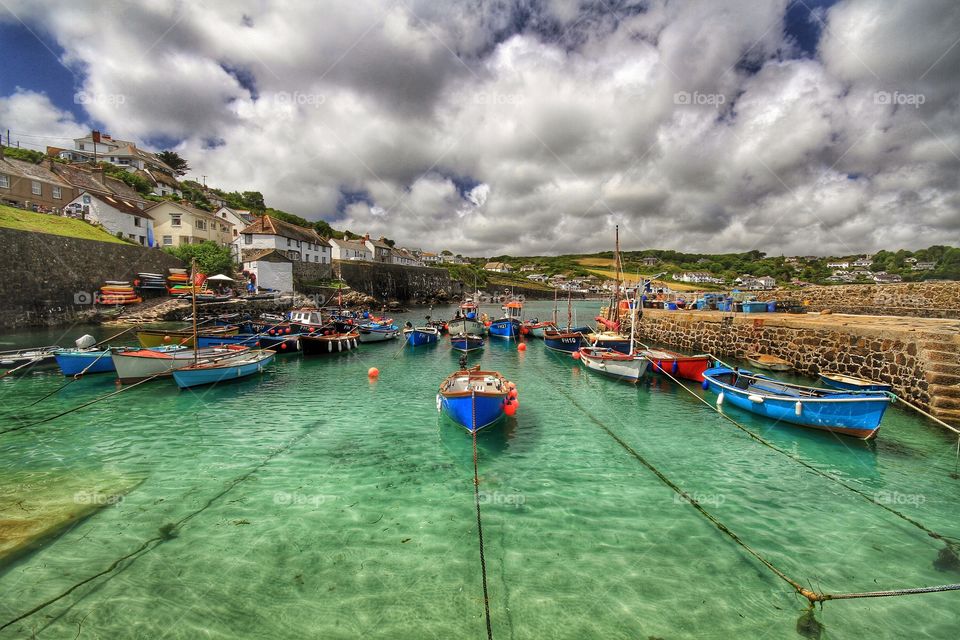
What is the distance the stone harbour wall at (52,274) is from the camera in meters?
27.3

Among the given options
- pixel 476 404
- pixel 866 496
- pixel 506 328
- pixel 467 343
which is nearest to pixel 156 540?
pixel 476 404

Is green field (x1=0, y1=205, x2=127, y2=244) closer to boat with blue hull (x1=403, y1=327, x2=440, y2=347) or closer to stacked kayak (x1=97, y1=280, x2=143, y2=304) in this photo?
stacked kayak (x1=97, y1=280, x2=143, y2=304)

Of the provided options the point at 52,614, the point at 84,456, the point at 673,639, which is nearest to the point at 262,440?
the point at 84,456

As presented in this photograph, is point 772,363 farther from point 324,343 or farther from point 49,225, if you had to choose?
point 49,225

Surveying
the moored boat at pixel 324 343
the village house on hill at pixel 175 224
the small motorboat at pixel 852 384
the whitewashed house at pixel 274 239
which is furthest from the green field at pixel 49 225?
the small motorboat at pixel 852 384

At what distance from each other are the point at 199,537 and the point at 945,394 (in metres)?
22.7

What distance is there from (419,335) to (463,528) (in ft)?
87.5

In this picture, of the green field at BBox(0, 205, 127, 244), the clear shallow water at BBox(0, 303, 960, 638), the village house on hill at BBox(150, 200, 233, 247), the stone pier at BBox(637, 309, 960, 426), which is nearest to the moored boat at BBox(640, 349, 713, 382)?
the clear shallow water at BBox(0, 303, 960, 638)

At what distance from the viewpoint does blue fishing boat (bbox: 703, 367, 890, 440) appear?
1089 cm

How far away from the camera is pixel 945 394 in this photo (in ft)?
42.1

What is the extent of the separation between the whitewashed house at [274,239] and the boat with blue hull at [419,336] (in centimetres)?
3491

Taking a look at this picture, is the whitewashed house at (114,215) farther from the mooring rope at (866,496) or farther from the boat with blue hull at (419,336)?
the mooring rope at (866,496)

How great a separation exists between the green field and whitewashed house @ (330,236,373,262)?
42115 mm

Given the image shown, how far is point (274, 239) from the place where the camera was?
55.7m
